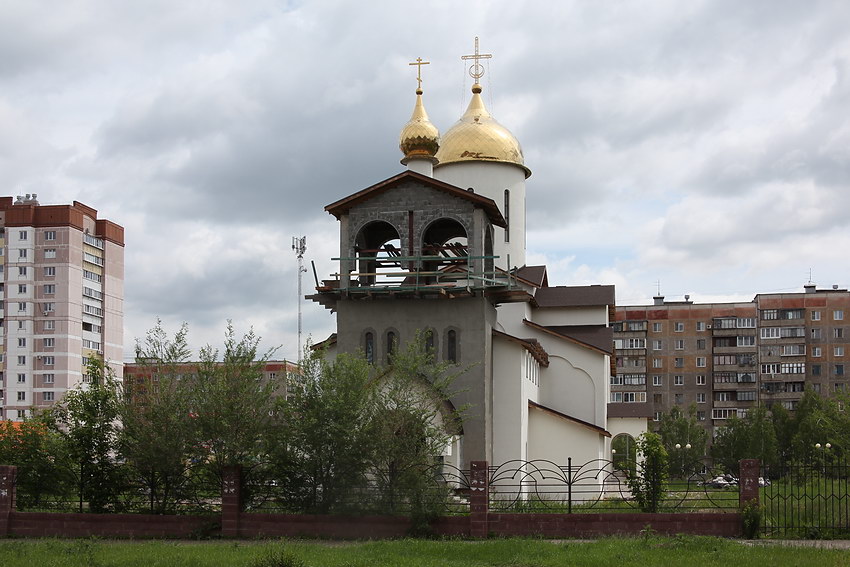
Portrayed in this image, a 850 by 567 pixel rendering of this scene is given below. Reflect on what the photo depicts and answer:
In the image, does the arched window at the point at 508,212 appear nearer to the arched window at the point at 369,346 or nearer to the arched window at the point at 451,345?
the arched window at the point at 451,345

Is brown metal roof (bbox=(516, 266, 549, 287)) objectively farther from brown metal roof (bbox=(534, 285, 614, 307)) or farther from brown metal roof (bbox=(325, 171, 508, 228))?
brown metal roof (bbox=(325, 171, 508, 228))

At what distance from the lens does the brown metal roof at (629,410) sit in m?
36.2

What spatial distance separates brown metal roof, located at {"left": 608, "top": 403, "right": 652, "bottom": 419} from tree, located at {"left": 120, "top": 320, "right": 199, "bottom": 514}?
65.5 ft

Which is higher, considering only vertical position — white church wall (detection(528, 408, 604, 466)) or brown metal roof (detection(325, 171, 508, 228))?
brown metal roof (detection(325, 171, 508, 228))

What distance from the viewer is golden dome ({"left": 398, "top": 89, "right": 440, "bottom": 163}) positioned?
1315 inches

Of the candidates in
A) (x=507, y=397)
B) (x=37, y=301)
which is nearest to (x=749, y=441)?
(x=507, y=397)

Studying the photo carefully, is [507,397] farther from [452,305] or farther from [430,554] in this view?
[430,554]

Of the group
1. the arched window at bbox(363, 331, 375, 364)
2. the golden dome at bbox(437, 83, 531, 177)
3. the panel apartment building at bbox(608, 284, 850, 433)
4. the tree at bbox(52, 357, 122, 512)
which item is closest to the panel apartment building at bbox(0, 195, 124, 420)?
the panel apartment building at bbox(608, 284, 850, 433)

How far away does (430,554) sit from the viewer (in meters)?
16.7

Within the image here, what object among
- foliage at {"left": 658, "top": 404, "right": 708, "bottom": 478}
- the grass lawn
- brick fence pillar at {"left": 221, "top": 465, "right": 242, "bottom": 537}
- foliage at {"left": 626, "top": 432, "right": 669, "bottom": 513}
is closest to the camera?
the grass lawn

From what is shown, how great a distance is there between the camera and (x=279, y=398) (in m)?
20.3

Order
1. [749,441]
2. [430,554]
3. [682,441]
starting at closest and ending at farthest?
[430,554]
[749,441]
[682,441]

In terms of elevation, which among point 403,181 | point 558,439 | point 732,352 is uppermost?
point 403,181

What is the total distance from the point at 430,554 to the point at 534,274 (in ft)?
69.4
